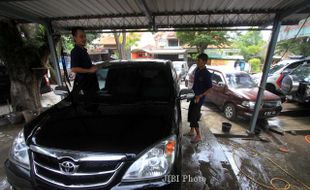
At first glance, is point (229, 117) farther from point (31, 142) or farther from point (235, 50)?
point (235, 50)

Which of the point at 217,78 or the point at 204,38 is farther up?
the point at 204,38

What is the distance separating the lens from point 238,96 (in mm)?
5836

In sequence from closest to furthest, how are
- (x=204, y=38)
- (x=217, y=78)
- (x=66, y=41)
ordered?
(x=217, y=78)
(x=66, y=41)
(x=204, y=38)

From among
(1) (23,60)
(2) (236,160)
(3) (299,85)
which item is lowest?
(2) (236,160)

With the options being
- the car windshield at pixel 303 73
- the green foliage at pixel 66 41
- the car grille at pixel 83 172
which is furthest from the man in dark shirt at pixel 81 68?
the car windshield at pixel 303 73

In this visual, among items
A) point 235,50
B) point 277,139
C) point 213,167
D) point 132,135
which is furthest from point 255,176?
point 235,50

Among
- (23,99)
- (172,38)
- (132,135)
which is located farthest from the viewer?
(172,38)

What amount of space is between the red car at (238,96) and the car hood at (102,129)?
177 inches

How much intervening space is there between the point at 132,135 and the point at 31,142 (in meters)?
0.89

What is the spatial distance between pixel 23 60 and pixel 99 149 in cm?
441

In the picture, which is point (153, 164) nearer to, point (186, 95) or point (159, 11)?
point (186, 95)

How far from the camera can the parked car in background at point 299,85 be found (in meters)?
5.61

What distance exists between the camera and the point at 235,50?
27.1 metres

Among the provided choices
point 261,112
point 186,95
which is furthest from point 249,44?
point 186,95
